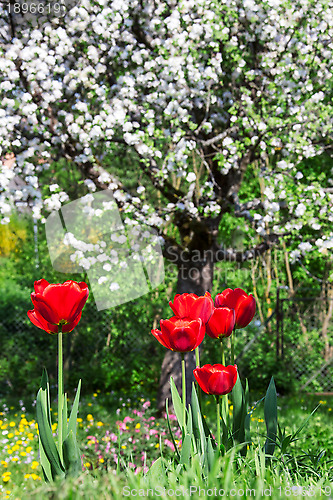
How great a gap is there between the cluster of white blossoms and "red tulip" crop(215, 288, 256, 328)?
251cm

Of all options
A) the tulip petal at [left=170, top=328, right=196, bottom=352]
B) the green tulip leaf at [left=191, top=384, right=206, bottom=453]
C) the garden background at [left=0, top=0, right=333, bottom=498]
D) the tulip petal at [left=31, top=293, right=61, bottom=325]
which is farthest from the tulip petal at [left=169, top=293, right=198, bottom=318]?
the garden background at [left=0, top=0, right=333, bottom=498]

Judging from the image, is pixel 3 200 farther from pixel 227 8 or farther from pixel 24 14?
pixel 227 8

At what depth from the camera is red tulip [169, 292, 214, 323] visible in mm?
1470

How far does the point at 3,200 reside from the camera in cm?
414

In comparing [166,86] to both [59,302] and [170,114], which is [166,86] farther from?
[59,302]

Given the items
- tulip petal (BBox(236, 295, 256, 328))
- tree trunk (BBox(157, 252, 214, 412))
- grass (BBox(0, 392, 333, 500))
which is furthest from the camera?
tree trunk (BBox(157, 252, 214, 412))

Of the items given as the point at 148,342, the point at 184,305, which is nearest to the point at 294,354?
the point at 148,342

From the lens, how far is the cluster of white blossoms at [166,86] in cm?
401

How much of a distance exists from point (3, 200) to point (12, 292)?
139 inches

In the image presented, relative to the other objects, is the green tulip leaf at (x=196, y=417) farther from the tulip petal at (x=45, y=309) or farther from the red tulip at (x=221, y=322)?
the tulip petal at (x=45, y=309)

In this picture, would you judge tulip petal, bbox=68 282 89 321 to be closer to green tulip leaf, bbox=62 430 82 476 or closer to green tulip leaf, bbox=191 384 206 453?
green tulip leaf, bbox=62 430 82 476

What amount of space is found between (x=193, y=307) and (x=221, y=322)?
0.12m

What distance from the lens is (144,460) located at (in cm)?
A: 145

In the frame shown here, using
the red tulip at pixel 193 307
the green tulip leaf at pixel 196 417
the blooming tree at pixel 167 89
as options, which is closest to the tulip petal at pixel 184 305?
the red tulip at pixel 193 307
